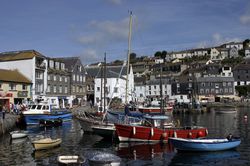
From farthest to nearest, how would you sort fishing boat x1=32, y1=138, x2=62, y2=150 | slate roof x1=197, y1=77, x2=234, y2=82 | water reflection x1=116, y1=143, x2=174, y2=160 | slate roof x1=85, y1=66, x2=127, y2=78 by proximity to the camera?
slate roof x1=197, y1=77, x2=234, y2=82
slate roof x1=85, y1=66, x2=127, y2=78
fishing boat x1=32, y1=138, x2=62, y2=150
water reflection x1=116, y1=143, x2=174, y2=160

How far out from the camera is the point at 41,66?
266ft

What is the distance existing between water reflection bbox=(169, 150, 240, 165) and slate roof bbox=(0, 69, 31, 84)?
1784 inches

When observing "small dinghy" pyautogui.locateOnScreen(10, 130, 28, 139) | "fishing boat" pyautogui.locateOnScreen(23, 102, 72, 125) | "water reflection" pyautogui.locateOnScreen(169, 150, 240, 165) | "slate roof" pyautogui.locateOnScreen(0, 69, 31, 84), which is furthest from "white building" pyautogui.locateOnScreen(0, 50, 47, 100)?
"water reflection" pyautogui.locateOnScreen(169, 150, 240, 165)

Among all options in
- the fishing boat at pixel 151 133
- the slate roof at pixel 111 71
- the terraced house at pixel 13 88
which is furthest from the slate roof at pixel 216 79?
the fishing boat at pixel 151 133

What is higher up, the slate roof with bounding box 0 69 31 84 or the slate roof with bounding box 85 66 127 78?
the slate roof with bounding box 85 66 127 78

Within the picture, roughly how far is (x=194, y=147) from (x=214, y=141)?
2183mm

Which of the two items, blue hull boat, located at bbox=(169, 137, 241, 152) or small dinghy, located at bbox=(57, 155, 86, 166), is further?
blue hull boat, located at bbox=(169, 137, 241, 152)

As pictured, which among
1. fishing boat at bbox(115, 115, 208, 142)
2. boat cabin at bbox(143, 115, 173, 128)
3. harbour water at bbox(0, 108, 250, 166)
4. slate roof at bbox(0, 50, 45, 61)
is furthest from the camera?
slate roof at bbox(0, 50, 45, 61)

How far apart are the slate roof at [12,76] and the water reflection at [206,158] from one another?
45308mm

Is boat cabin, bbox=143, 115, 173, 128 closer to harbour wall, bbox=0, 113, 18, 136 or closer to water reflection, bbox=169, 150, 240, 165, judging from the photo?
water reflection, bbox=169, 150, 240, 165

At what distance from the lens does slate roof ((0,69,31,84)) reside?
69031 millimetres

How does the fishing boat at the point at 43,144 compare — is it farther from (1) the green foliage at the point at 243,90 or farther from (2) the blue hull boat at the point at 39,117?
(1) the green foliage at the point at 243,90

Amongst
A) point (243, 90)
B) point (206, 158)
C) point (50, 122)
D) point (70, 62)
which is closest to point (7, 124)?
point (50, 122)

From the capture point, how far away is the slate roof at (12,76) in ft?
226
